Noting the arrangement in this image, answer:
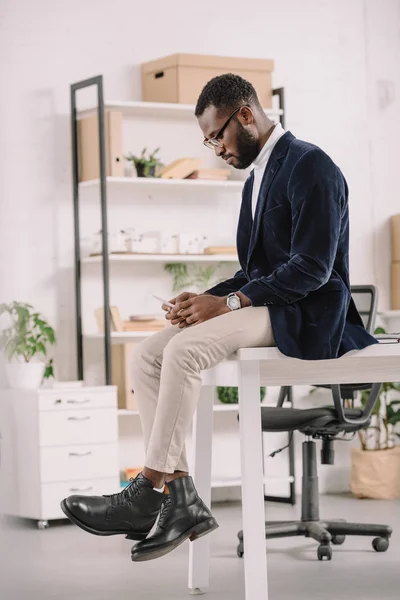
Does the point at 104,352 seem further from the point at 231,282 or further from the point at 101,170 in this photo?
the point at 231,282

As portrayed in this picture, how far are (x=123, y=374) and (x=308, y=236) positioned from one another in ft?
8.36

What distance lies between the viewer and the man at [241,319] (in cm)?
247

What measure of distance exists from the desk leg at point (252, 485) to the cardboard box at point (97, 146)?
256 cm

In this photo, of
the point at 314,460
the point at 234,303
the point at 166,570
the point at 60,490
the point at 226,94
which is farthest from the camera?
the point at 60,490

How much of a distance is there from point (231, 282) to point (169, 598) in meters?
1.00

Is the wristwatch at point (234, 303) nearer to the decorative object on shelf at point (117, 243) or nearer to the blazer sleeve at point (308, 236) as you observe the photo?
the blazer sleeve at point (308, 236)

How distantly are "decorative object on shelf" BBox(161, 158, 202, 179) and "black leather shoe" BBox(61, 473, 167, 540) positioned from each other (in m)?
2.65

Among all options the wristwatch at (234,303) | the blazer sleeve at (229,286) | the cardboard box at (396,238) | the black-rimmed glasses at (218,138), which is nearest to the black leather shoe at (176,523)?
the wristwatch at (234,303)

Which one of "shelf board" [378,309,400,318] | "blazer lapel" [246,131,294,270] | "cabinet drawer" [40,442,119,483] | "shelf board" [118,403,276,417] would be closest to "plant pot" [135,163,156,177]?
"shelf board" [118,403,276,417]

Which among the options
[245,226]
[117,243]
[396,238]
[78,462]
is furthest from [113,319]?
[245,226]

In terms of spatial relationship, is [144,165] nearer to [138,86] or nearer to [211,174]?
[211,174]

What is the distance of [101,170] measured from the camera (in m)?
4.77

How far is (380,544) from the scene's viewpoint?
3.74 metres

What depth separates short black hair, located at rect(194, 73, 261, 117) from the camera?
2680mm
